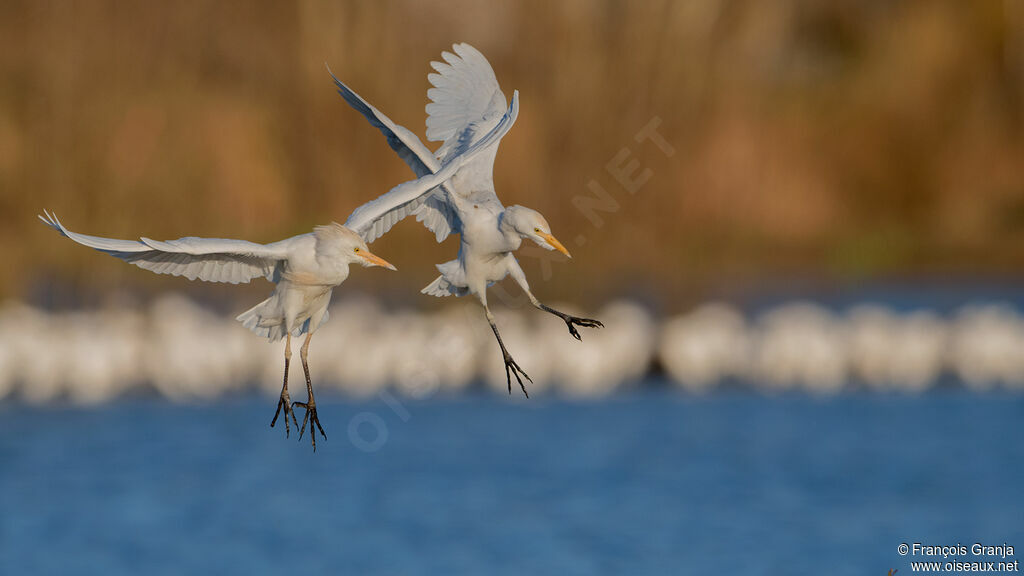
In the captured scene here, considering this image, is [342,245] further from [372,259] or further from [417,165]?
[417,165]

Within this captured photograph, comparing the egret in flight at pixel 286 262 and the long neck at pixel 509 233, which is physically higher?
the long neck at pixel 509 233

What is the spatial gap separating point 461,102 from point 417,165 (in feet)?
2.00

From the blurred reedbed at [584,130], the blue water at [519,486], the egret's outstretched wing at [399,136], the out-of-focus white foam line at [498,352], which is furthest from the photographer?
the out-of-focus white foam line at [498,352]

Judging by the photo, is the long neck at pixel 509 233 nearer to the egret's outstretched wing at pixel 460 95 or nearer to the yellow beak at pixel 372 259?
the yellow beak at pixel 372 259

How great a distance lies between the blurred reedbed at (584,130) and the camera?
8.76m

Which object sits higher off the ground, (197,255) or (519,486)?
(519,486)

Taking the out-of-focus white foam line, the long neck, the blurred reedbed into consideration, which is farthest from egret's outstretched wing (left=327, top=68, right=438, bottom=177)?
the out-of-focus white foam line

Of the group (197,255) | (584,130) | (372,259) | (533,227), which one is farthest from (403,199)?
(584,130)

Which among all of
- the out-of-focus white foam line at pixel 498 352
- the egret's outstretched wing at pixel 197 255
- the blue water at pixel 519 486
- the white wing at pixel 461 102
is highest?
the out-of-focus white foam line at pixel 498 352

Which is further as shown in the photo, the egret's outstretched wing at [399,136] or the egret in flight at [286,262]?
the egret's outstretched wing at [399,136]

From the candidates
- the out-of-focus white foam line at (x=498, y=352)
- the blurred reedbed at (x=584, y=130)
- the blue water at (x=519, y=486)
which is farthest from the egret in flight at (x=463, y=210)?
the out-of-focus white foam line at (x=498, y=352)

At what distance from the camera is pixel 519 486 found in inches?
659

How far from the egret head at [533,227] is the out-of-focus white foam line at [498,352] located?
15.9 m

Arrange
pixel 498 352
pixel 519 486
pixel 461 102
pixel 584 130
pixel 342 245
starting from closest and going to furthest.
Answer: pixel 342 245
pixel 461 102
pixel 584 130
pixel 519 486
pixel 498 352
